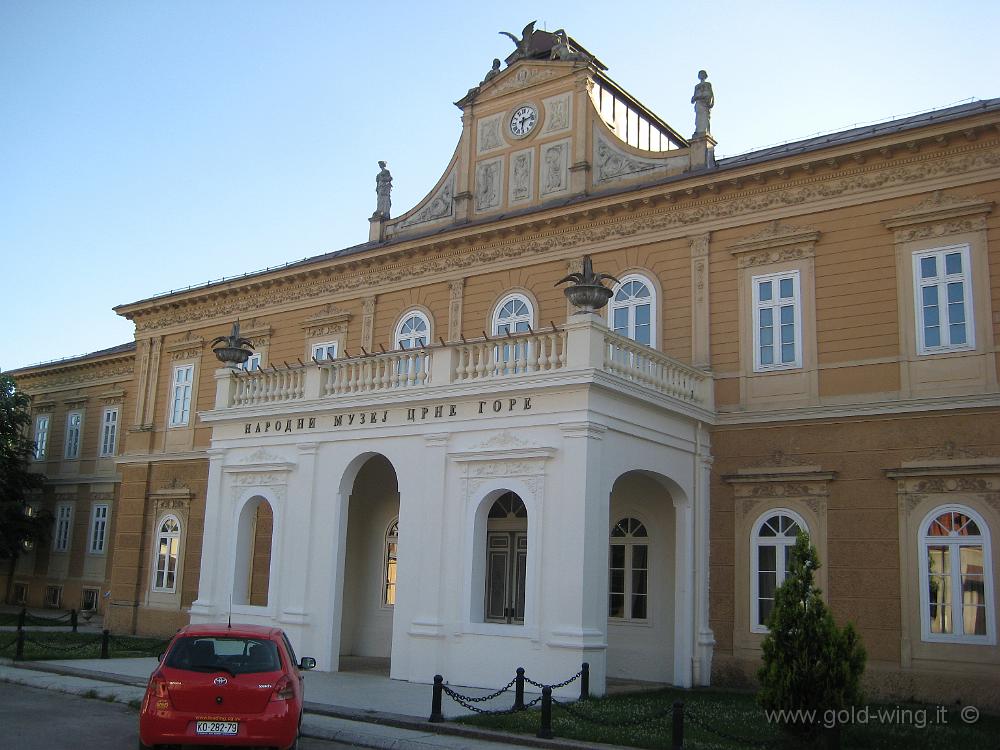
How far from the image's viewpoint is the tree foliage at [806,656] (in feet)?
35.7

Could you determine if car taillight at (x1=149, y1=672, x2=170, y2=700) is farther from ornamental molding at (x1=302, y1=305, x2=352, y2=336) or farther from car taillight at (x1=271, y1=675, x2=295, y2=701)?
ornamental molding at (x1=302, y1=305, x2=352, y2=336)

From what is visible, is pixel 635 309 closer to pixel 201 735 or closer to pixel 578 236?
pixel 578 236

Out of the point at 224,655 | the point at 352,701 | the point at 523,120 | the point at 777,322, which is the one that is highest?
the point at 523,120

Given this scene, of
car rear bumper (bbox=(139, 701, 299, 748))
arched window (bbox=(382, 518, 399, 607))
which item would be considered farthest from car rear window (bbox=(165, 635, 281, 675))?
arched window (bbox=(382, 518, 399, 607))

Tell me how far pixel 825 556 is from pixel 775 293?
486cm

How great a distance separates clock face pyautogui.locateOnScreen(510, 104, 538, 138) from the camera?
22.7 m

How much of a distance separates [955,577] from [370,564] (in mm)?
12026

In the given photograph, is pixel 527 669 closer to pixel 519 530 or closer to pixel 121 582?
pixel 519 530

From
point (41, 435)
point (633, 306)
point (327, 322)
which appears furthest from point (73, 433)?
point (633, 306)

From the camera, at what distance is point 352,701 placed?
14391 mm

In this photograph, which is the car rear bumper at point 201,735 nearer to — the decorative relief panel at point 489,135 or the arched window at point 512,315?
the arched window at point 512,315

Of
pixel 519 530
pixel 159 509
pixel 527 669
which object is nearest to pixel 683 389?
pixel 519 530

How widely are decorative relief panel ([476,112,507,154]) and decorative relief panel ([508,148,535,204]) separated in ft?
2.07

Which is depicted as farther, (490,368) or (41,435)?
(41,435)
